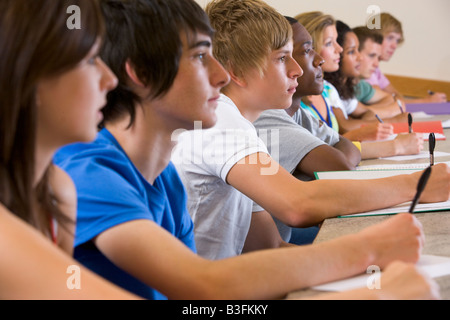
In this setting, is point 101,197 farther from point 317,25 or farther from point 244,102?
point 317,25

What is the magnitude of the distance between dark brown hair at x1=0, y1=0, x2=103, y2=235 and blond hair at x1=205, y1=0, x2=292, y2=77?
87 cm

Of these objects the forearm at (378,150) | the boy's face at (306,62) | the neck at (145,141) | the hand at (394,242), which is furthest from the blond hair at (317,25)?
the hand at (394,242)

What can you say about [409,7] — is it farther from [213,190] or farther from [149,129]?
[149,129]

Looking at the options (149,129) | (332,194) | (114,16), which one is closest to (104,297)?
(149,129)

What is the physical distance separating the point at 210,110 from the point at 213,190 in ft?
1.08

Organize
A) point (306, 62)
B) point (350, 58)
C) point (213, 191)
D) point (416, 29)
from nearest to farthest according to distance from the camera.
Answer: point (213, 191) → point (306, 62) → point (350, 58) → point (416, 29)

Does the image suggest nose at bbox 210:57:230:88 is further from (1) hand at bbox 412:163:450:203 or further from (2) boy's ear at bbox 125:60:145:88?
(1) hand at bbox 412:163:450:203

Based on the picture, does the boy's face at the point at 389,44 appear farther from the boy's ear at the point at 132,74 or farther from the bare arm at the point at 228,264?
the bare arm at the point at 228,264

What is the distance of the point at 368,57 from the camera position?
12.1 ft

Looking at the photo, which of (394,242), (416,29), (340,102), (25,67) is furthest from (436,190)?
(416,29)

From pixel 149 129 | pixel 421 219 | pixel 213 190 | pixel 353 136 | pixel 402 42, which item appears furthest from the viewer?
pixel 402 42

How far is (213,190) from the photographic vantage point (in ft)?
4.38

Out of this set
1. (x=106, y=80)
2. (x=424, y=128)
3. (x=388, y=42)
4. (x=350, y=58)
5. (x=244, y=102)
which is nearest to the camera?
(x=106, y=80)

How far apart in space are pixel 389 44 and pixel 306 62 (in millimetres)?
2511
